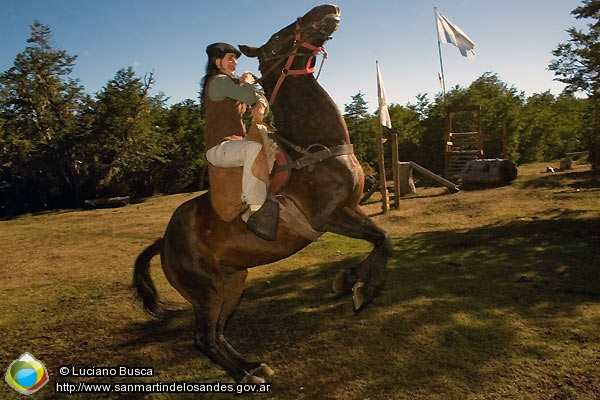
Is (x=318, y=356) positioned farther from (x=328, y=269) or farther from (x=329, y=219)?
(x=328, y=269)

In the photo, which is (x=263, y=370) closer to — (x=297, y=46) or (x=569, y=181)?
(x=297, y=46)

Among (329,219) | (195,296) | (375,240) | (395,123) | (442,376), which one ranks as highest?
(395,123)

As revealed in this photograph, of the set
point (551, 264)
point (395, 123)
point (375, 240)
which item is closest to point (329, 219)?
point (375, 240)

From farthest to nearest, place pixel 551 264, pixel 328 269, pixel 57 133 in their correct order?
pixel 57 133
pixel 328 269
pixel 551 264

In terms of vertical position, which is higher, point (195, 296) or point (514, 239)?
point (195, 296)

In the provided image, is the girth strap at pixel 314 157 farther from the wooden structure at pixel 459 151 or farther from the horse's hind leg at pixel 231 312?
the wooden structure at pixel 459 151

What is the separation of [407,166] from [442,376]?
13.6 m

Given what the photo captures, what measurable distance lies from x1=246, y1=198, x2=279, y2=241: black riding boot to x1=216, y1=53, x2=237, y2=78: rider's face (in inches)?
47.9

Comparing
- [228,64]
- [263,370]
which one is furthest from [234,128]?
[263,370]

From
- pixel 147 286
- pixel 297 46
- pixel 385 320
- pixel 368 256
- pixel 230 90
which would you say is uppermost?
pixel 297 46

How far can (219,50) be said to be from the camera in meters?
3.54

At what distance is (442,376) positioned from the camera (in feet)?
12.4

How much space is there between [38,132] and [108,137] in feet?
12.1

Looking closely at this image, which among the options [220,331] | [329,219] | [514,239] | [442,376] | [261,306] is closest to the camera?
[329,219]
